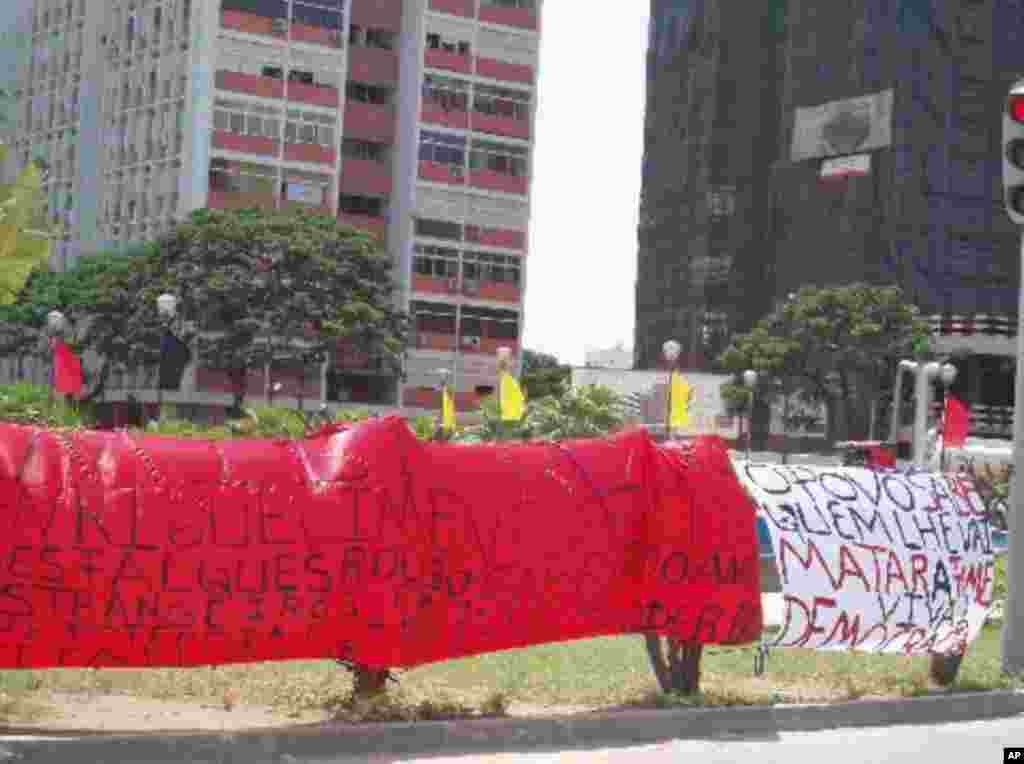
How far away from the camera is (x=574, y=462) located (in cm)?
1123

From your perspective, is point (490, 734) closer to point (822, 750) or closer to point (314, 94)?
point (822, 750)

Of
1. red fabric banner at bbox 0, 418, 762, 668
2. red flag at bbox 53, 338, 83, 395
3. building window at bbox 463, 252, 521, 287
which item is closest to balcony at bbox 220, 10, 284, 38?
building window at bbox 463, 252, 521, 287

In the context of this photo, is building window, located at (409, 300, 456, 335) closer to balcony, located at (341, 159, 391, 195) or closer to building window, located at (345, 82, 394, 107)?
balcony, located at (341, 159, 391, 195)

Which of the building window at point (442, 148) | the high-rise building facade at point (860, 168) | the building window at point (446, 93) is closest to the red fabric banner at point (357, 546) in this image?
the building window at point (442, 148)

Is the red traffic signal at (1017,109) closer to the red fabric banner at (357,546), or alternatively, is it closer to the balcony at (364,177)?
the red fabric banner at (357,546)

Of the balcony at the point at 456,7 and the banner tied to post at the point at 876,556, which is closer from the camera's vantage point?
the banner tied to post at the point at 876,556

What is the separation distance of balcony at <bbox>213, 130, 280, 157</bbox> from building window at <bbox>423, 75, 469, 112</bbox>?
296 inches

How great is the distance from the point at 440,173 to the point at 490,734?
6939cm

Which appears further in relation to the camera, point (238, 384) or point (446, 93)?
point (446, 93)

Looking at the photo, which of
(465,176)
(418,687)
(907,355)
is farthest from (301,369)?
(418,687)

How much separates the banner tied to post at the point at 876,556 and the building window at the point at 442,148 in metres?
65.5

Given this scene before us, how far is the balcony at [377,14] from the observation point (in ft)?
261

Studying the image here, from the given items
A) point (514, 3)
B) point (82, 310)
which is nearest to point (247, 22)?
point (514, 3)

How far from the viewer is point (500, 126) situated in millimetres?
80312
